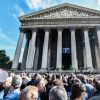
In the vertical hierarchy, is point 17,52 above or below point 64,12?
below

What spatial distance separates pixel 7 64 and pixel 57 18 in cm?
4213

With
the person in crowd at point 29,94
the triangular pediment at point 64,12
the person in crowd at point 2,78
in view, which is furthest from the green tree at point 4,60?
the person in crowd at point 29,94

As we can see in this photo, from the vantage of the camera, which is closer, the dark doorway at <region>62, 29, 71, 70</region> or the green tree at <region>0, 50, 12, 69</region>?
the dark doorway at <region>62, 29, 71, 70</region>

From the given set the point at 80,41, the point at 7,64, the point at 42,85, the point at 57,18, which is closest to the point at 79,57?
the point at 80,41

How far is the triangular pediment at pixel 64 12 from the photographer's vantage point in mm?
46197

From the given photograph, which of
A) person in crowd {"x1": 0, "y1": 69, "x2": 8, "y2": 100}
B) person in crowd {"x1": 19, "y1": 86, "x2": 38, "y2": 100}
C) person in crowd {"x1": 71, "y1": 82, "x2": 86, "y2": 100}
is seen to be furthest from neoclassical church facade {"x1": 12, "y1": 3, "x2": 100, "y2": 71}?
person in crowd {"x1": 19, "y1": 86, "x2": 38, "y2": 100}

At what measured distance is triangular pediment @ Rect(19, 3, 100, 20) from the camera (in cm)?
4620

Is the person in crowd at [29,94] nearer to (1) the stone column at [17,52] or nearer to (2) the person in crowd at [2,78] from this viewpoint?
(2) the person in crowd at [2,78]

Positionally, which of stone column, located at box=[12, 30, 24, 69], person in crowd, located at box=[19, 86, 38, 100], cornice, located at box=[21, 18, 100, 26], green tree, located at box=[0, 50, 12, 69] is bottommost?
person in crowd, located at box=[19, 86, 38, 100]

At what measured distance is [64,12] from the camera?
155 feet

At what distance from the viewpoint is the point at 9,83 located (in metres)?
6.16

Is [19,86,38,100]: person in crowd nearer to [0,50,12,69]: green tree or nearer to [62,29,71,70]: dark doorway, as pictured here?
[62,29,71,70]: dark doorway

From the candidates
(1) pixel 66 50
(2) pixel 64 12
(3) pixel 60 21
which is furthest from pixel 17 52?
(2) pixel 64 12

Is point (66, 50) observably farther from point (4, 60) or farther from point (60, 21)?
point (4, 60)
